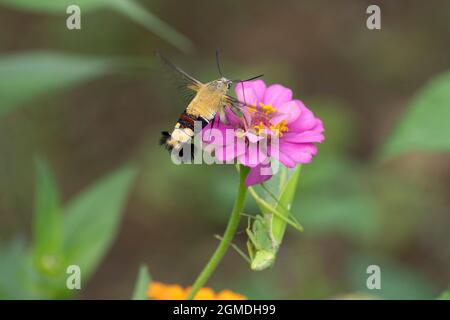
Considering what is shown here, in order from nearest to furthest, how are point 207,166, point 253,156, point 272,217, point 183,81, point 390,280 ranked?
point 253,156 → point 272,217 → point 183,81 → point 390,280 → point 207,166

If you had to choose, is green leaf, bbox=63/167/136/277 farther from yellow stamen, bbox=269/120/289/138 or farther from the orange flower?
yellow stamen, bbox=269/120/289/138

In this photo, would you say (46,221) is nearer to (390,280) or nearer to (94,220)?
(94,220)

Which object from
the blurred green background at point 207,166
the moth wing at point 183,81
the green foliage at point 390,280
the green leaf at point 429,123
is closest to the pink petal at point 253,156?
the moth wing at point 183,81

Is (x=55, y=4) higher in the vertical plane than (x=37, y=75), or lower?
higher

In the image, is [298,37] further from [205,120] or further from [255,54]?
[205,120]

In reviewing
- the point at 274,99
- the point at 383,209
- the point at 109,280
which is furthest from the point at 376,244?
the point at 274,99

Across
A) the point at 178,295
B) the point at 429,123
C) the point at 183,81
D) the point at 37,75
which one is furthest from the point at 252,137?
the point at 37,75

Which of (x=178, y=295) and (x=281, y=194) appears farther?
(x=178, y=295)
